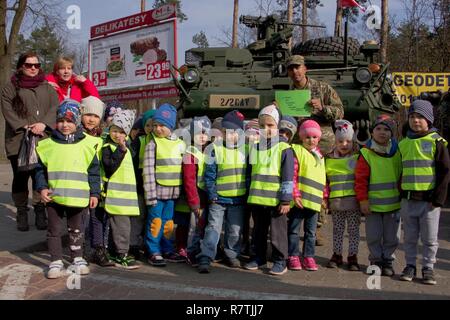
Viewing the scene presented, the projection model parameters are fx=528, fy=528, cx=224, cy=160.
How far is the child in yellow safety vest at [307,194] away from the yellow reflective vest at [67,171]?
6.23 ft

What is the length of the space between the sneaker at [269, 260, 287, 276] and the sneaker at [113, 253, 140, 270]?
1253mm

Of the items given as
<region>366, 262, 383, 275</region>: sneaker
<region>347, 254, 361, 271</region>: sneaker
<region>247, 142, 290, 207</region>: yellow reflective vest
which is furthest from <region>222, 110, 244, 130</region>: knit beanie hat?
<region>366, 262, 383, 275</region>: sneaker

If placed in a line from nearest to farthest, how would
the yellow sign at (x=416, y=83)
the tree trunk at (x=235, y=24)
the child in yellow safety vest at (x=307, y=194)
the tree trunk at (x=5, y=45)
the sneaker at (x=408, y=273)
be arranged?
1. the sneaker at (x=408, y=273)
2. the child in yellow safety vest at (x=307, y=194)
3. the yellow sign at (x=416, y=83)
4. the tree trunk at (x=5, y=45)
5. the tree trunk at (x=235, y=24)

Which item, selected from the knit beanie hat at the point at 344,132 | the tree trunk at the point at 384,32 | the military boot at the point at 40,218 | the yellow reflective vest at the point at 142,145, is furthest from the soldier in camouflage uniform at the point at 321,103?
the tree trunk at the point at 384,32

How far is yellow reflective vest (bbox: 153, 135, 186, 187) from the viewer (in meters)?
5.04

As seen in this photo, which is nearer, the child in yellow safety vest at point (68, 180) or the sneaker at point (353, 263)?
the child in yellow safety vest at point (68, 180)

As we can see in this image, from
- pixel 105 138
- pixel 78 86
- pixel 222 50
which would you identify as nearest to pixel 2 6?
pixel 222 50

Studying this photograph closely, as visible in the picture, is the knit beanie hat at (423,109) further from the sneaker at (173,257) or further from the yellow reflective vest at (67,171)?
the yellow reflective vest at (67,171)

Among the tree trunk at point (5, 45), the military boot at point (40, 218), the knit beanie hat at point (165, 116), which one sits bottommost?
the military boot at point (40, 218)

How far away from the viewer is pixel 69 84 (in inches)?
256

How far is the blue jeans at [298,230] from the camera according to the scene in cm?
493

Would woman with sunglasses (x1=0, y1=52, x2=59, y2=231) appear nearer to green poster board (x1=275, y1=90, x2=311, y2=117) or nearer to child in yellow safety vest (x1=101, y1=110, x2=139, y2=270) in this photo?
child in yellow safety vest (x1=101, y1=110, x2=139, y2=270)

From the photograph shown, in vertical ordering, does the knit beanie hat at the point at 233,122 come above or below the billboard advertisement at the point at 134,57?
below

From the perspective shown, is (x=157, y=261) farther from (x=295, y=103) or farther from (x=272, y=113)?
(x=295, y=103)
